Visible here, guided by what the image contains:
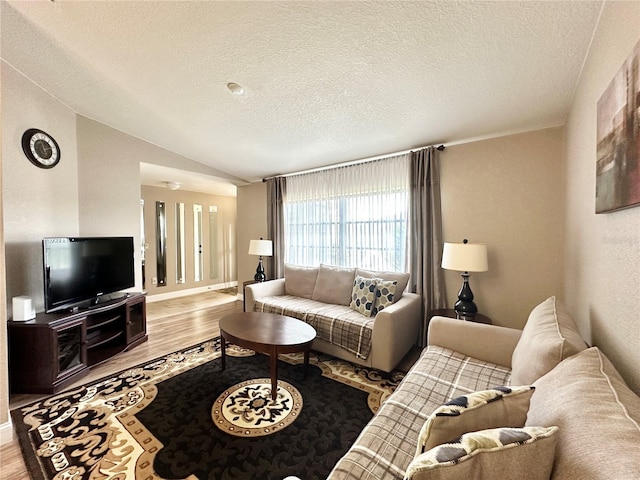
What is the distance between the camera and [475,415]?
793mm

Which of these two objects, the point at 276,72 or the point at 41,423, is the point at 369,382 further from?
the point at 276,72

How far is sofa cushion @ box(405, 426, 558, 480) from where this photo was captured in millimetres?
602

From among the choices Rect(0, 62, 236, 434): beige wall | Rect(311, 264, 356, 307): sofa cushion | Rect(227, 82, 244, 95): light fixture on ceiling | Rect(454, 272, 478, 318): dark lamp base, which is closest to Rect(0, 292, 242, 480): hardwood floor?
Rect(0, 62, 236, 434): beige wall

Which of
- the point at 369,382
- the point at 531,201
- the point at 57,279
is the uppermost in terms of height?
the point at 531,201

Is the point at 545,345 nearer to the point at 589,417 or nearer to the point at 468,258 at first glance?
the point at 589,417

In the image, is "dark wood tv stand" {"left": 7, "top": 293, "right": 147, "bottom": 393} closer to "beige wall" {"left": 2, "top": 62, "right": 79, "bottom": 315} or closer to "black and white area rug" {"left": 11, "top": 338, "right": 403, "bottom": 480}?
"black and white area rug" {"left": 11, "top": 338, "right": 403, "bottom": 480}

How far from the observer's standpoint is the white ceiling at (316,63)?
1512 mm

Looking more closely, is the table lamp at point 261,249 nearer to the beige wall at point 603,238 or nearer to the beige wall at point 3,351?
the beige wall at point 3,351

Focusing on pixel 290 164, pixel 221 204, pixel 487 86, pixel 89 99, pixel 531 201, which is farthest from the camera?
pixel 221 204

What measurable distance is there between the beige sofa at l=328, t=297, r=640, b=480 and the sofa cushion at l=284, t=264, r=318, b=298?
2.16 m

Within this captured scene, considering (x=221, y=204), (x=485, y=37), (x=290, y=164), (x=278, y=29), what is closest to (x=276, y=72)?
(x=278, y=29)

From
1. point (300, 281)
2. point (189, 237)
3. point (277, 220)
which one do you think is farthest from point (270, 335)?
point (189, 237)

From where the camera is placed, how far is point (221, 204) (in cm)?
635

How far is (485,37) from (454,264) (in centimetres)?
167
